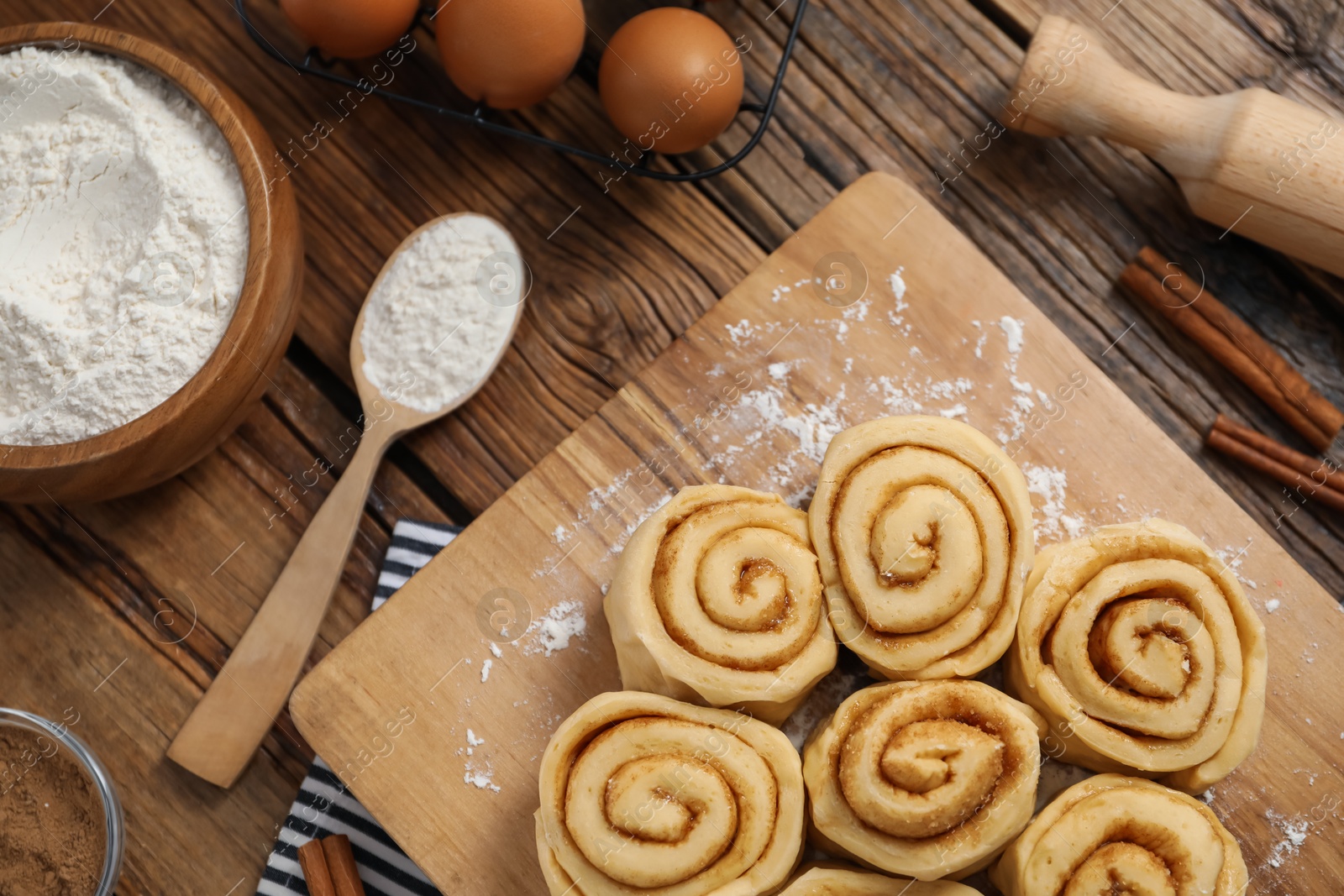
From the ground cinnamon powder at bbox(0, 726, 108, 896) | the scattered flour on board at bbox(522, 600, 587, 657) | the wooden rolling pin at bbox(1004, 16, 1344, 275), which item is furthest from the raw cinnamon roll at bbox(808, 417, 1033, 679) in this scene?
the ground cinnamon powder at bbox(0, 726, 108, 896)

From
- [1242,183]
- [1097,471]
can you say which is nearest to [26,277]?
[1097,471]

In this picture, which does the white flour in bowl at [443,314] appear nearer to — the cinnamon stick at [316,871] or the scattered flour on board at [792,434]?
the scattered flour on board at [792,434]

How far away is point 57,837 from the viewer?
140cm

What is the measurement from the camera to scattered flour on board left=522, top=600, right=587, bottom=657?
1.37 meters

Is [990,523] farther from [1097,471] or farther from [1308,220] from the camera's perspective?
[1308,220]

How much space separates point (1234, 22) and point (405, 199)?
4.76 feet

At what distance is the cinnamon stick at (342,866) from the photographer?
4.61ft

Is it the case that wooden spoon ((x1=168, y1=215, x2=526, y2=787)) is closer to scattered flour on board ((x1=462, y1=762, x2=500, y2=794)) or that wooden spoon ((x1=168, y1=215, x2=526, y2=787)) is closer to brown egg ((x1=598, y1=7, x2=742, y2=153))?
scattered flour on board ((x1=462, y1=762, x2=500, y2=794))

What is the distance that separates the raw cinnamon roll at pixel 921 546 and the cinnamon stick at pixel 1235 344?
0.50m

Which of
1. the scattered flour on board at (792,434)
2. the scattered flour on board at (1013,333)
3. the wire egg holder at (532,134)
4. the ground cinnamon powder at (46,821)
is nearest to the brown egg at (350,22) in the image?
the wire egg holder at (532,134)

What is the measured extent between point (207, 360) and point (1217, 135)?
151 cm

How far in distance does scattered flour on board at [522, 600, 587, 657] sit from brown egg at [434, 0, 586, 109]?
2.57 feet

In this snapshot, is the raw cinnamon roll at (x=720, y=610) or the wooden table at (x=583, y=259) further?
the wooden table at (x=583, y=259)

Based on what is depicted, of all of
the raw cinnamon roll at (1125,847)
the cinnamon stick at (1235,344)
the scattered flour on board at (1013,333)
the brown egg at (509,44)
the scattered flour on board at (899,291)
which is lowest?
the raw cinnamon roll at (1125,847)
